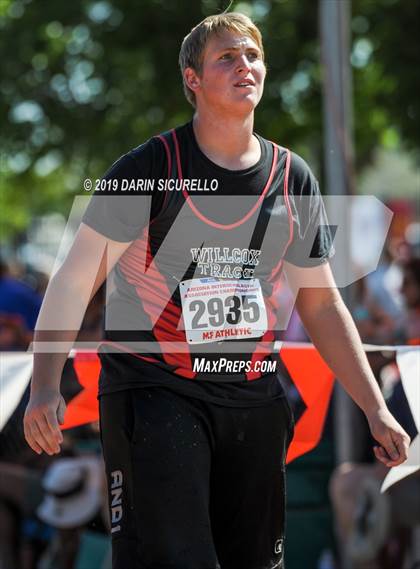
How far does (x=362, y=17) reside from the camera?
31.5 feet

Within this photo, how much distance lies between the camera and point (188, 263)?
3.45 meters

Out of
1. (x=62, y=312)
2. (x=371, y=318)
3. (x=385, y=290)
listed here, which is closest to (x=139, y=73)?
(x=385, y=290)

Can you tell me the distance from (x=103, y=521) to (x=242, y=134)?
3.46m

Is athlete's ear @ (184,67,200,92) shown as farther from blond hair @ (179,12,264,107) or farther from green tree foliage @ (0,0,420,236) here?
green tree foliage @ (0,0,420,236)

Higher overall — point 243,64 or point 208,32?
point 208,32

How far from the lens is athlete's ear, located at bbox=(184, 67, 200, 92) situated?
3.57 metres

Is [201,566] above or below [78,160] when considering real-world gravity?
below

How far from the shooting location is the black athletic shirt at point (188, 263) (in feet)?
11.2

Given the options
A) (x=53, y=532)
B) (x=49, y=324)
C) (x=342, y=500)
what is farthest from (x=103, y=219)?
(x=53, y=532)

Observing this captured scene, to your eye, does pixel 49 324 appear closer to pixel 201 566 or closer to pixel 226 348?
pixel 226 348

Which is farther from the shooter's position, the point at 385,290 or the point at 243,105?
the point at 385,290

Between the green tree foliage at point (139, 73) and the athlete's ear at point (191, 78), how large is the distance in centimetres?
546

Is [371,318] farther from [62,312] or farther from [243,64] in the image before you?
[62,312]

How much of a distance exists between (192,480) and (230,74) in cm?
122
